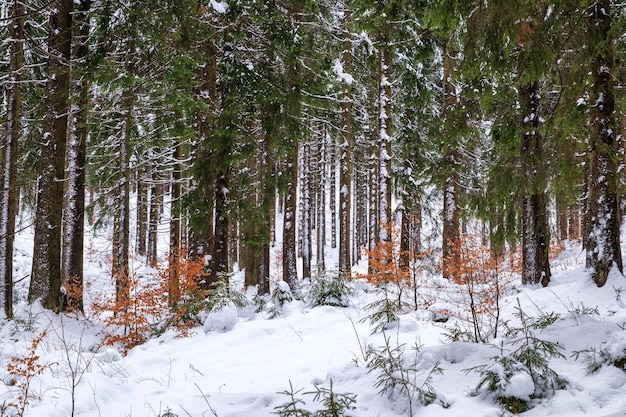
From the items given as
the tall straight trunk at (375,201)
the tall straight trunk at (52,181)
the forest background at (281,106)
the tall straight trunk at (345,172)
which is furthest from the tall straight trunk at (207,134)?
the tall straight trunk at (375,201)

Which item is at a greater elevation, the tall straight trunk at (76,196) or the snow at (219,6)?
the snow at (219,6)

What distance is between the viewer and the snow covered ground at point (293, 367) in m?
3.35

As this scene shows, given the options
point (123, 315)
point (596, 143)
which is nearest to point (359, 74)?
point (596, 143)

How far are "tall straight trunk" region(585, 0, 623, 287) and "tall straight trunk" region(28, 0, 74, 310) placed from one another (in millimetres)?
10383

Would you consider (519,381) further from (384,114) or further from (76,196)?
(384,114)

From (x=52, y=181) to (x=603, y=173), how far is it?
1098cm

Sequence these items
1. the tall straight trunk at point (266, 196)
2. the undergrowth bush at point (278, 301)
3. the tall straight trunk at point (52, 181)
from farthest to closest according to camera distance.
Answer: the tall straight trunk at point (266, 196)
the tall straight trunk at point (52, 181)
the undergrowth bush at point (278, 301)

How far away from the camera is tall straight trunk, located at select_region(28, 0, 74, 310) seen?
8.66 meters

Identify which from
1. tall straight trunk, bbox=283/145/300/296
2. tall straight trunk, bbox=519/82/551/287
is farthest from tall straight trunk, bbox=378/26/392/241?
tall straight trunk, bbox=519/82/551/287

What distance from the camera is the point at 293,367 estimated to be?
5.04 metres

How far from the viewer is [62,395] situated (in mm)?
4516

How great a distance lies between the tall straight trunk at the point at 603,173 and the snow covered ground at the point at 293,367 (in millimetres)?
363

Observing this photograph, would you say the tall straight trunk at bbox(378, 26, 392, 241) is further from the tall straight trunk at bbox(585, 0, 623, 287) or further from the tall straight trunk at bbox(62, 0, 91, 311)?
the tall straight trunk at bbox(62, 0, 91, 311)

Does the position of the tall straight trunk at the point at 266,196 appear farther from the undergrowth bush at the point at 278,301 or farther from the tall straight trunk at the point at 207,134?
the undergrowth bush at the point at 278,301
